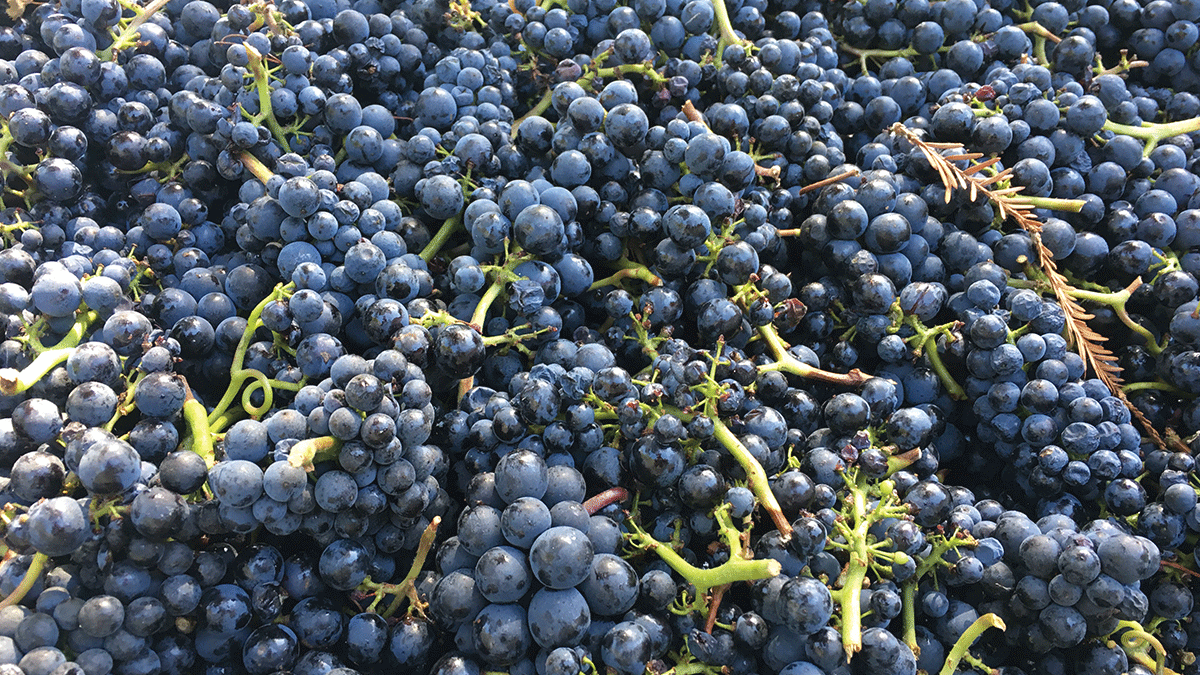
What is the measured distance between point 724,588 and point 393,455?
64 cm

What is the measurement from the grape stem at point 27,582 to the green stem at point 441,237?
88 cm

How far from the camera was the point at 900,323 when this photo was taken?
1631 millimetres

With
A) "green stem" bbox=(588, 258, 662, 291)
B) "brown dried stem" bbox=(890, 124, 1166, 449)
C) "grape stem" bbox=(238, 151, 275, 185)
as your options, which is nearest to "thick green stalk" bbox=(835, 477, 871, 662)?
"green stem" bbox=(588, 258, 662, 291)

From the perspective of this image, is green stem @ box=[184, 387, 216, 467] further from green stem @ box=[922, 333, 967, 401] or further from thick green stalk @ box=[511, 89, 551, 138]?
green stem @ box=[922, 333, 967, 401]

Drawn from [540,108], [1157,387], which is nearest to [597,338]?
[540,108]

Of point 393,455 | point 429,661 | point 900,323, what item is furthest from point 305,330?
point 900,323

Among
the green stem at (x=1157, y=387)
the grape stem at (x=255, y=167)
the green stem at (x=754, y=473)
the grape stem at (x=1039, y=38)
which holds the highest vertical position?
the grape stem at (x=1039, y=38)

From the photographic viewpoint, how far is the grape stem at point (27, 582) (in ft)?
3.69

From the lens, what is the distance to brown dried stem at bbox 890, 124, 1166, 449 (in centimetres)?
160

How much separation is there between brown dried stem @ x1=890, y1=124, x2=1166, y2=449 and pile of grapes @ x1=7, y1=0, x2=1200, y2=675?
1 centimetres

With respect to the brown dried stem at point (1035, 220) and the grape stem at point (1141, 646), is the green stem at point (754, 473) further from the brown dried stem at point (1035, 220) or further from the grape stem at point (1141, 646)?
the brown dried stem at point (1035, 220)

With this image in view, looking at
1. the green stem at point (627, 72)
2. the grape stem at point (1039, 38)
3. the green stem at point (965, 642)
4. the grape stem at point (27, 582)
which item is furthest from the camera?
the grape stem at point (1039, 38)

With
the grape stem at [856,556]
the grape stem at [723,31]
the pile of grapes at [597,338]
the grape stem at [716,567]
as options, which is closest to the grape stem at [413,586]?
the pile of grapes at [597,338]

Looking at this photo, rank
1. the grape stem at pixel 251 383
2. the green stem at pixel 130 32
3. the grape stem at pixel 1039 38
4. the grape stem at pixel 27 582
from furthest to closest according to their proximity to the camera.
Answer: the grape stem at pixel 1039 38
the green stem at pixel 130 32
the grape stem at pixel 251 383
the grape stem at pixel 27 582
